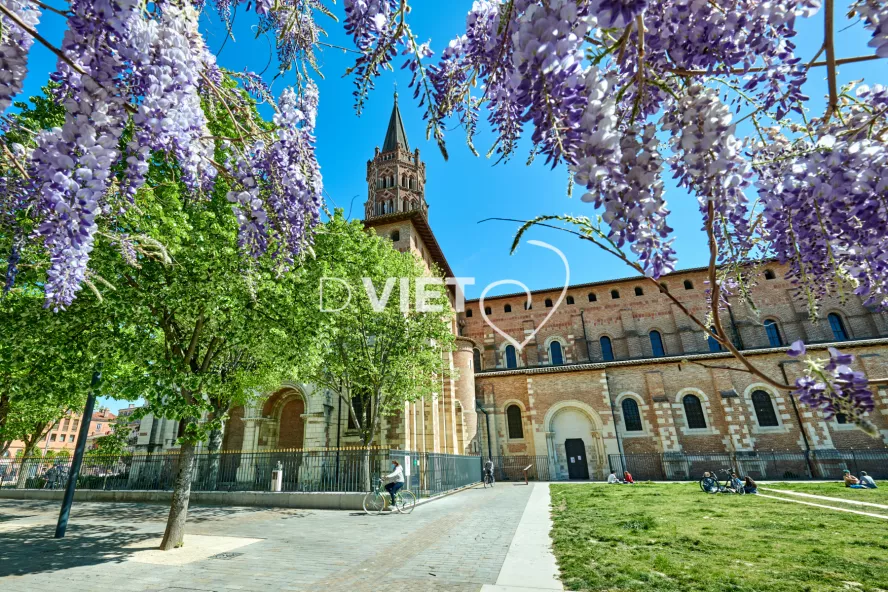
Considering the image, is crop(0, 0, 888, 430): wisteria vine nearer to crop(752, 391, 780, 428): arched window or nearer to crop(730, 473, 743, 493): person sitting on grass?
crop(730, 473, 743, 493): person sitting on grass

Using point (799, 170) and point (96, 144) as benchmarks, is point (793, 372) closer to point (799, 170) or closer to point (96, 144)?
point (799, 170)

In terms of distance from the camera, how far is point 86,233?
256cm

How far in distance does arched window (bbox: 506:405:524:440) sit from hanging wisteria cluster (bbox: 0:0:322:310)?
26991mm

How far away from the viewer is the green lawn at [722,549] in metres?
4.97

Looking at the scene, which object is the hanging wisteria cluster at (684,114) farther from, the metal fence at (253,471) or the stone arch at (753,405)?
the stone arch at (753,405)

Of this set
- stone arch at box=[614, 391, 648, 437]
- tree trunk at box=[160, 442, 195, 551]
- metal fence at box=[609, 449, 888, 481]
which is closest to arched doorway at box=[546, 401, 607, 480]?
metal fence at box=[609, 449, 888, 481]

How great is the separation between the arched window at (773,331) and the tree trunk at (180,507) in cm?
3571

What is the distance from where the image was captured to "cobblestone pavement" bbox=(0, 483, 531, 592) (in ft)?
18.9

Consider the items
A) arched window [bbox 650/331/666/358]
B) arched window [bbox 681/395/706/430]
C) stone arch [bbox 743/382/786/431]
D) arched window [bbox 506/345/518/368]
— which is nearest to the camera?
stone arch [bbox 743/382/786/431]

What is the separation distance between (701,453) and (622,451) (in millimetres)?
4401

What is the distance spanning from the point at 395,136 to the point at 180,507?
34.8 m

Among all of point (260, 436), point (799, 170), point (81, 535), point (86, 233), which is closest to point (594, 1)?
point (799, 170)

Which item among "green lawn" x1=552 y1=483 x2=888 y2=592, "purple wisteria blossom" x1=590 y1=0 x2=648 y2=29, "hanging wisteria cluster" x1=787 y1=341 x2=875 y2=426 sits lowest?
"green lawn" x1=552 y1=483 x2=888 y2=592

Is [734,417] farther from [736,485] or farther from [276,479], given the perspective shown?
[276,479]
